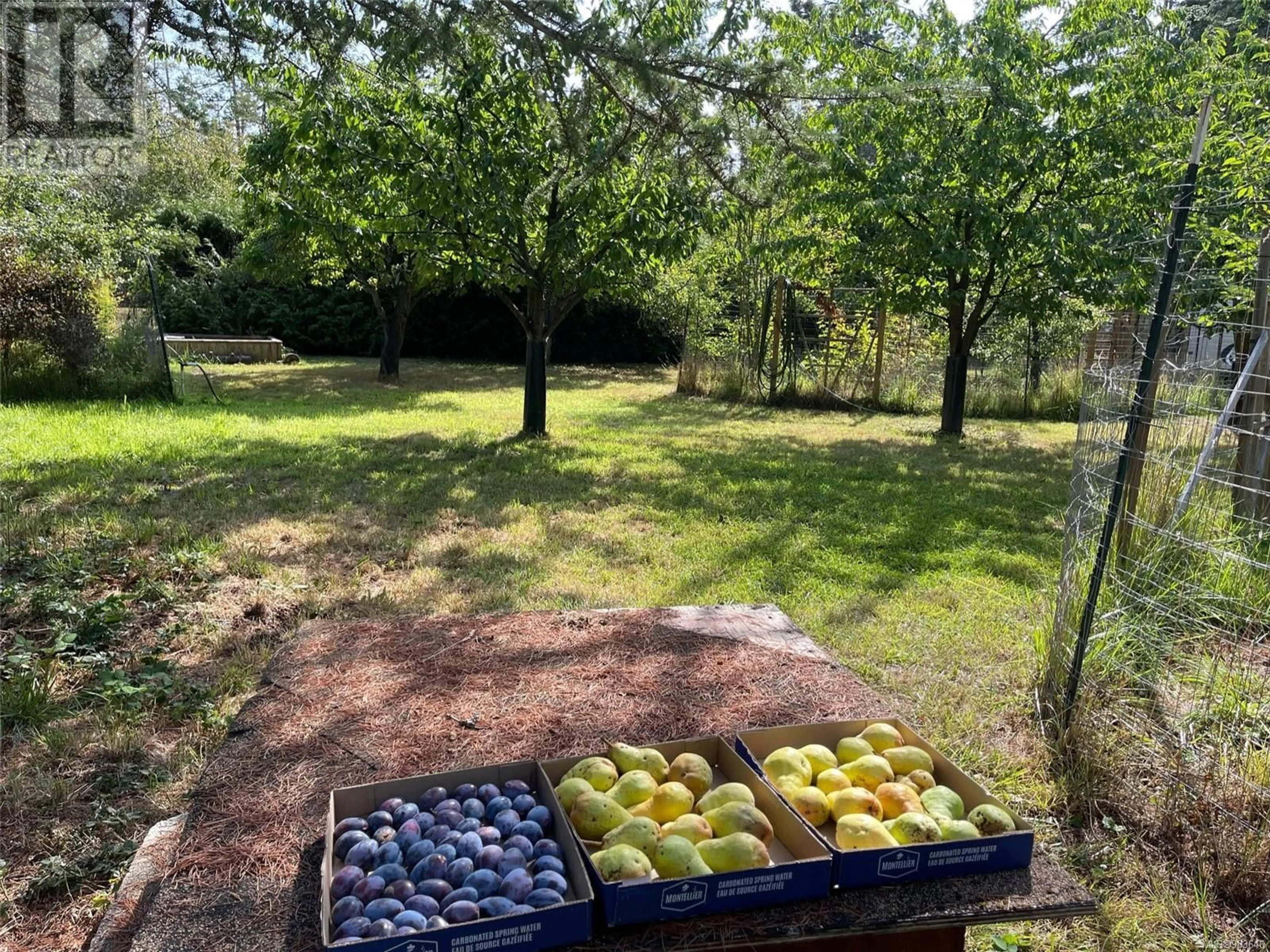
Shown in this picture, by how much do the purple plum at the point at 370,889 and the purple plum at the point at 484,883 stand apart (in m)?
0.16

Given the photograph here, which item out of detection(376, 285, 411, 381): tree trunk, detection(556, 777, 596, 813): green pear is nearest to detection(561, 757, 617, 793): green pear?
detection(556, 777, 596, 813): green pear

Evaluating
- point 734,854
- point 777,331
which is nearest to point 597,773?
point 734,854

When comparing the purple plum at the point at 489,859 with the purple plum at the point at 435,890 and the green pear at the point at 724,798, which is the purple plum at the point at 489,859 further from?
the green pear at the point at 724,798

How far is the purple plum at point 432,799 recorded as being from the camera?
6.42 ft

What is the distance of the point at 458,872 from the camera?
1678mm

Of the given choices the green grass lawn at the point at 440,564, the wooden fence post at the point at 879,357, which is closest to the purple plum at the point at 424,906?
the green grass lawn at the point at 440,564

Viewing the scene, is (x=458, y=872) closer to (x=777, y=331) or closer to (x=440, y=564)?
(x=440, y=564)

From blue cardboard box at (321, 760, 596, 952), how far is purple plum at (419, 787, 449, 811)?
0.10ft

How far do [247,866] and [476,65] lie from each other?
391 centimetres

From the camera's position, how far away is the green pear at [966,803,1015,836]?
6.27ft

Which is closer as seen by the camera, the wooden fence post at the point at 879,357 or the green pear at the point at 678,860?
the green pear at the point at 678,860

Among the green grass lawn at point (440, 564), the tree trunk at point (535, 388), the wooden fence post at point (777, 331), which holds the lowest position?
the green grass lawn at point (440, 564)

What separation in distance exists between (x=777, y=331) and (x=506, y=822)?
12.4 metres

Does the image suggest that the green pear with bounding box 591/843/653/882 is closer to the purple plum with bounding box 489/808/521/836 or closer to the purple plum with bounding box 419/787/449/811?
the purple plum with bounding box 489/808/521/836
